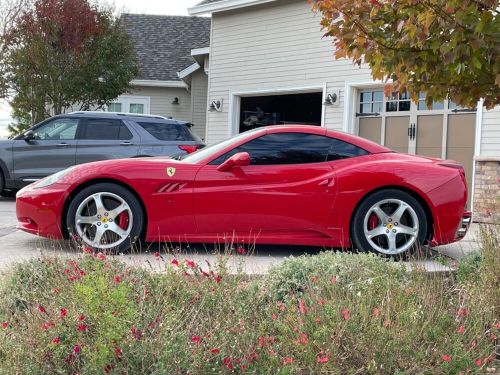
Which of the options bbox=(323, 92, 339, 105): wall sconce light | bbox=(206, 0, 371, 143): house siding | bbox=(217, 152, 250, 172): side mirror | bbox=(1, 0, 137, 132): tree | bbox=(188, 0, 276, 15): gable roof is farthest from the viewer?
bbox=(1, 0, 137, 132): tree

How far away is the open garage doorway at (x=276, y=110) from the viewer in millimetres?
16406

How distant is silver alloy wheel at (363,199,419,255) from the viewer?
6.31m

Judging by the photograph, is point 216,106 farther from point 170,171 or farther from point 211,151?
point 170,171

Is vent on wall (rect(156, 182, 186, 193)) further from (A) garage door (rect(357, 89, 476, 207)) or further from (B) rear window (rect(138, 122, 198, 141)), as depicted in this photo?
(A) garage door (rect(357, 89, 476, 207))

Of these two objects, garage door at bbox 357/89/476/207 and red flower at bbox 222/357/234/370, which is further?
garage door at bbox 357/89/476/207

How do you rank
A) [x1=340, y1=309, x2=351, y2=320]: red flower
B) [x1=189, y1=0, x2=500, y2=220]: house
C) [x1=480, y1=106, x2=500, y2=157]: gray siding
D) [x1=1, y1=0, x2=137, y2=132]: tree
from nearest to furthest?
1. [x1=340, y1=309, x2=351, y2=320]: red flower
2. [x1=480, y1=106, x2=500, y2=157]: gray siding
3. [x1=189, y1=0, x2=500, y2=220]: house
4. [x1=1, y1=0, x2=137, y2=132]: tree

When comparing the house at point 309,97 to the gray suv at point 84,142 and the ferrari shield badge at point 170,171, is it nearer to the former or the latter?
the gray suv at point 84,142

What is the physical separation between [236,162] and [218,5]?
10.7 metres

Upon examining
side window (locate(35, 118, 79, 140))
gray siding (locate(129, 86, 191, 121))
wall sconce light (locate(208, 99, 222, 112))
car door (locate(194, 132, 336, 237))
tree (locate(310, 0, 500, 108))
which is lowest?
car door (locate(194, 132, 336, 237))

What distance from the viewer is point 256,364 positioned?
2.78m

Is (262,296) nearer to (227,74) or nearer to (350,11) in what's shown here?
(350,11)

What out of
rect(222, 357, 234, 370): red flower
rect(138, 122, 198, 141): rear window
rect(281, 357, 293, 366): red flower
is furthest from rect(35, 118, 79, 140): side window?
rect(281, 357, 293, 366): red flower

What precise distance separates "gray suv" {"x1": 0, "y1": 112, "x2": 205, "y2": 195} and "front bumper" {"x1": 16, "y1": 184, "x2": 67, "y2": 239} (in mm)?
5343

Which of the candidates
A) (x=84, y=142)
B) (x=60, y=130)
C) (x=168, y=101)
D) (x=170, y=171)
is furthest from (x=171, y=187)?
(x=168, y=101)
